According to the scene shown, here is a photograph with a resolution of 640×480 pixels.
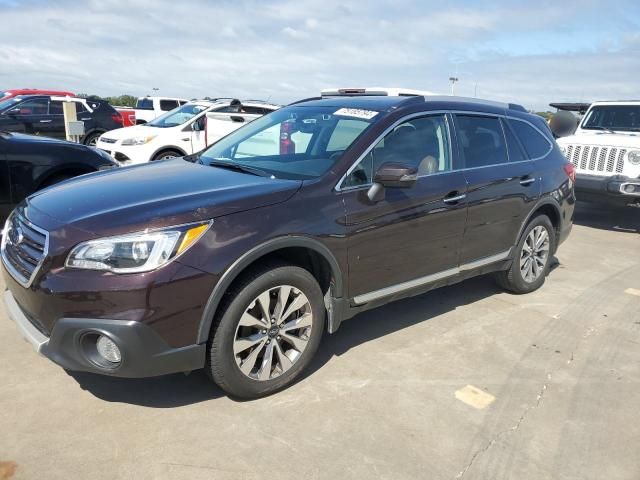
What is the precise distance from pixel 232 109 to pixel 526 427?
1076cm

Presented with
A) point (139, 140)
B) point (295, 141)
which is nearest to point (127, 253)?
point (295, 141)

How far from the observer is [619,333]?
427cm

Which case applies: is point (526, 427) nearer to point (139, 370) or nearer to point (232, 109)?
point (139, 370)

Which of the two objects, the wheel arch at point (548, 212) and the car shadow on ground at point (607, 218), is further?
Result: the car shadow on ground at point (607, 218)

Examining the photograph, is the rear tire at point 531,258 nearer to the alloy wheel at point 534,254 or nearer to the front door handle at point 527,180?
the alloy wheel at point 534,254

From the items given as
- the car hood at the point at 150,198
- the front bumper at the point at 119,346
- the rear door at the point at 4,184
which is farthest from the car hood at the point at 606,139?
the rear door at the point at 4,184

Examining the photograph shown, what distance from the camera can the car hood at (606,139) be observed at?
799 cm

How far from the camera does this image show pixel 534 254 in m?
4.98

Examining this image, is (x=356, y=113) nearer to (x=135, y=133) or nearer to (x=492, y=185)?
(x=492, y=185)

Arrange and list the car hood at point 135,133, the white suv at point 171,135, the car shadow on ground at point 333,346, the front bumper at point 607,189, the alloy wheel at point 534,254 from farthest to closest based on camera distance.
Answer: the car hood at point 135,133
the white suv at point 171,135
the front bumper at point 607,189
the alloy wheel at point 534,254
the car shadow on ground at point 333,346

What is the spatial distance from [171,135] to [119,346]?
→ 840 cm

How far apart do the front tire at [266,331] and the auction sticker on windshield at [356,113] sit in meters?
1.25

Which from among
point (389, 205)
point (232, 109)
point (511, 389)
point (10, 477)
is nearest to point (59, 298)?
point (10, 477)

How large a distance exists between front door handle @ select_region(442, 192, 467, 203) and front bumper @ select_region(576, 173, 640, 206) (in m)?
4.83
